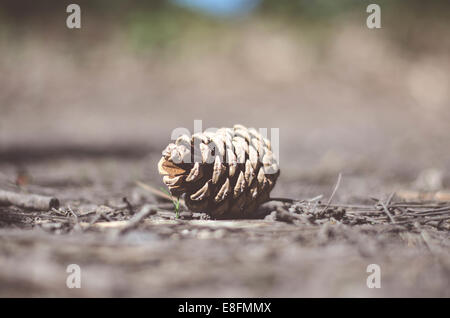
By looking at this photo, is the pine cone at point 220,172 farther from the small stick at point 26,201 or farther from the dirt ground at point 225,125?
the small stick at point 26,201

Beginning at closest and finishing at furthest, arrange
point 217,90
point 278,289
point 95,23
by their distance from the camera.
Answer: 1. point 278,289
2. point 217,90
3. point 95,23

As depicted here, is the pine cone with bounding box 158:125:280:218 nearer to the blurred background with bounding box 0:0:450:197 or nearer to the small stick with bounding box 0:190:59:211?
the small stick with bounding box 0:190:59:211

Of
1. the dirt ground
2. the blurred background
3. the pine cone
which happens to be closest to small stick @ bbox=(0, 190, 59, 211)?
the dirt ground

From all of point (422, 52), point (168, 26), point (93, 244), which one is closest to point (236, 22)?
point (168, 26)

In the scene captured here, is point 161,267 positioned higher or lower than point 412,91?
lower

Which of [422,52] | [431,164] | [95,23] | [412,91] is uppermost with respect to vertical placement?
[95,23]

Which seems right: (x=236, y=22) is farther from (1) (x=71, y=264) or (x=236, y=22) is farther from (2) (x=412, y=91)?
(1) (x=71, y=264)

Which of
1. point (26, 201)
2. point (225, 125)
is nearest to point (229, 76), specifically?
point (225, 125)
